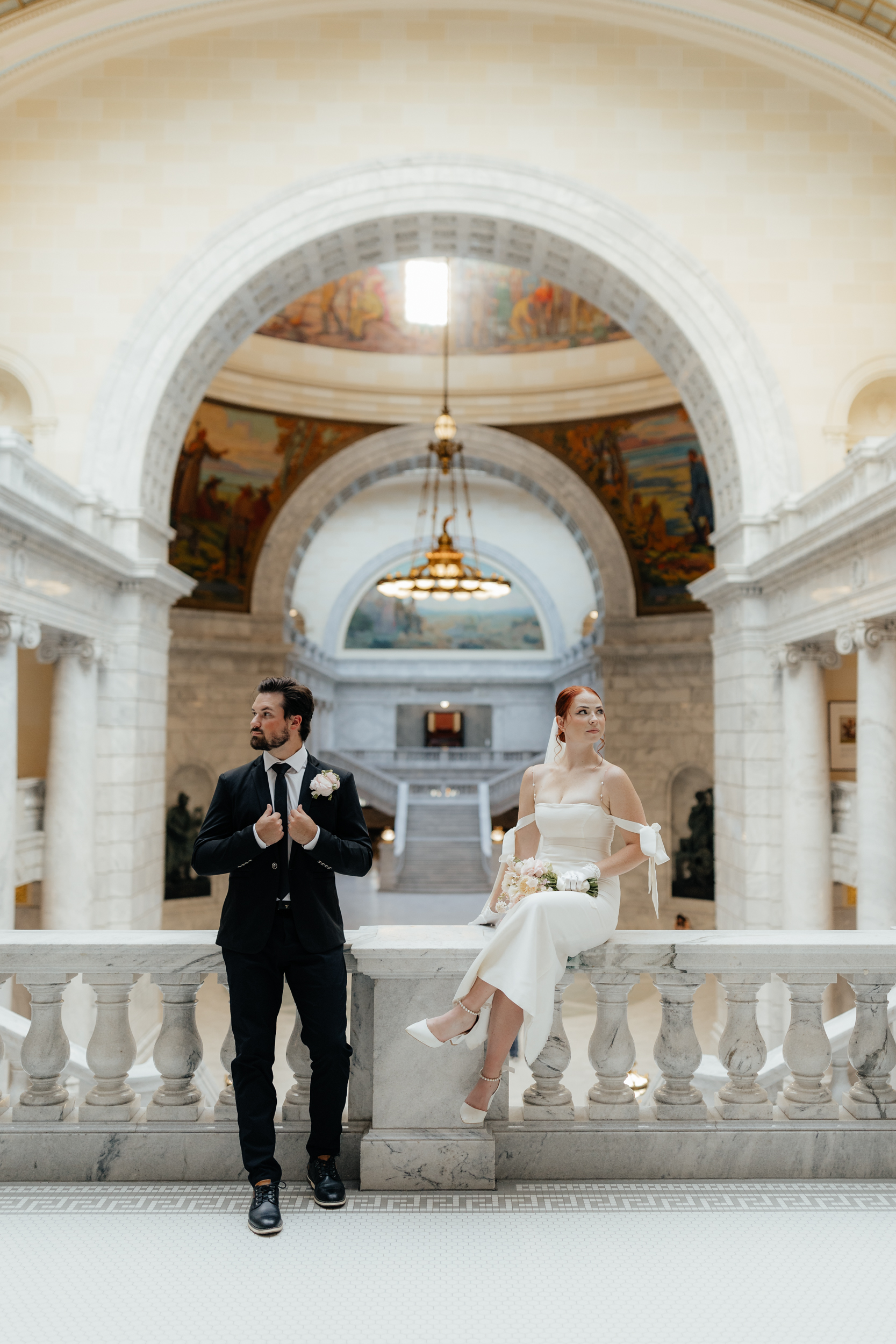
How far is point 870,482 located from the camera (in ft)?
28.2

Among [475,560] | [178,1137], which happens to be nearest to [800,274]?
[178,1137]

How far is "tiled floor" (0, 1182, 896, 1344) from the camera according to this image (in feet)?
9.10

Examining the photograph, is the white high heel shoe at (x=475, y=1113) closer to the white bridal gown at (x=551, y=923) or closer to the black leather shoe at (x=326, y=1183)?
the white bridal gown at (x=551, y=923)

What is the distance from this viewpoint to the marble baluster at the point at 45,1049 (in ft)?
12.1

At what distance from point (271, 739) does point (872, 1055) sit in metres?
2.52

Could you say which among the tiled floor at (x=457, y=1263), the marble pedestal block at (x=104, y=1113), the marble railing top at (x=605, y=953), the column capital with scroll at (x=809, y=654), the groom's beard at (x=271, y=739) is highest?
the column capital with scroll at (x=809, y=654)

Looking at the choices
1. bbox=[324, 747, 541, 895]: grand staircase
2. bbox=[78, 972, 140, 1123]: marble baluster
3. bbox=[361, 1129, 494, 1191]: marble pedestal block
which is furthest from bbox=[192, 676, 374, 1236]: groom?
A: bbox=[324, 747, 541, 895]: grand staircase

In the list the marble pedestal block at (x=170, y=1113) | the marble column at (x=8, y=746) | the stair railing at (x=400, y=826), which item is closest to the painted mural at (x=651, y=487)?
the stair railing at (x=400, y=826)

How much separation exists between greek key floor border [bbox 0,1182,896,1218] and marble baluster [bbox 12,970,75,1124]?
28cm

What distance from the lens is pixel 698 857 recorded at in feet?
65.1

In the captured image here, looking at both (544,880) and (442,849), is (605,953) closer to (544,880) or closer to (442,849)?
(544,880)

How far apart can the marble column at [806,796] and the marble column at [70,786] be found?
7.49 m

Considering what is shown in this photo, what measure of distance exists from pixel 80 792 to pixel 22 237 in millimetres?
6165

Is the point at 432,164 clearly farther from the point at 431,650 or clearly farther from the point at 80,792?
the point at 431,650
